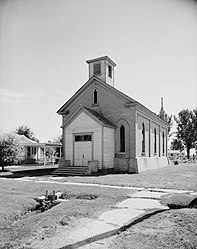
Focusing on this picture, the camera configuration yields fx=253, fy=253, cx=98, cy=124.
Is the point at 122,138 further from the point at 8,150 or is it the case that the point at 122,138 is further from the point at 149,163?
the point at 8,150

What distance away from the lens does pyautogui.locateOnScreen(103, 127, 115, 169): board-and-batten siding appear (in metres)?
19.3

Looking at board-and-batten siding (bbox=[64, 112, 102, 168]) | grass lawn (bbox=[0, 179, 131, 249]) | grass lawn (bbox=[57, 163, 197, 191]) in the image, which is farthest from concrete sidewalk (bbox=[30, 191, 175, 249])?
board-and-batten siding (bbox=[64, 112, 102, 168])

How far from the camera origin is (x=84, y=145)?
19562 millimetres

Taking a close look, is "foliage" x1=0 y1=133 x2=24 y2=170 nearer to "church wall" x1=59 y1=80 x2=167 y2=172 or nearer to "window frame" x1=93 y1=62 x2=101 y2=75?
"church wall" x1=59 y1=80 x2=167 y2=172

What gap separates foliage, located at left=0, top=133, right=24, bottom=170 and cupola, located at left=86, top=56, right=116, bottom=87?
9.25m

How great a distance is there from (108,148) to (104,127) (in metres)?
1.75

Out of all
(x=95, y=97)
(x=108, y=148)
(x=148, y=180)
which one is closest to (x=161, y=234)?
(x=148, y=180)

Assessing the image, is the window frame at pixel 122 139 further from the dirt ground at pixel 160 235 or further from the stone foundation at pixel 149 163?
the dirt ground at pixel 160 235

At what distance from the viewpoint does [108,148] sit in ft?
64.6

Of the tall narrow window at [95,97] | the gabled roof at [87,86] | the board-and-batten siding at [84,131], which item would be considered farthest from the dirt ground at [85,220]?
the tall narrow window at [95,97]

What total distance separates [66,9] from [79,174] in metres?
15.0

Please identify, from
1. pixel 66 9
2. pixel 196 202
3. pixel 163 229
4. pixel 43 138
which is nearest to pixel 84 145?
pixel 196 202

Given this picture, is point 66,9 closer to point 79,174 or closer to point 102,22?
point 102,22

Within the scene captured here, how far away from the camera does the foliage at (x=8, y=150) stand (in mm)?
22469
